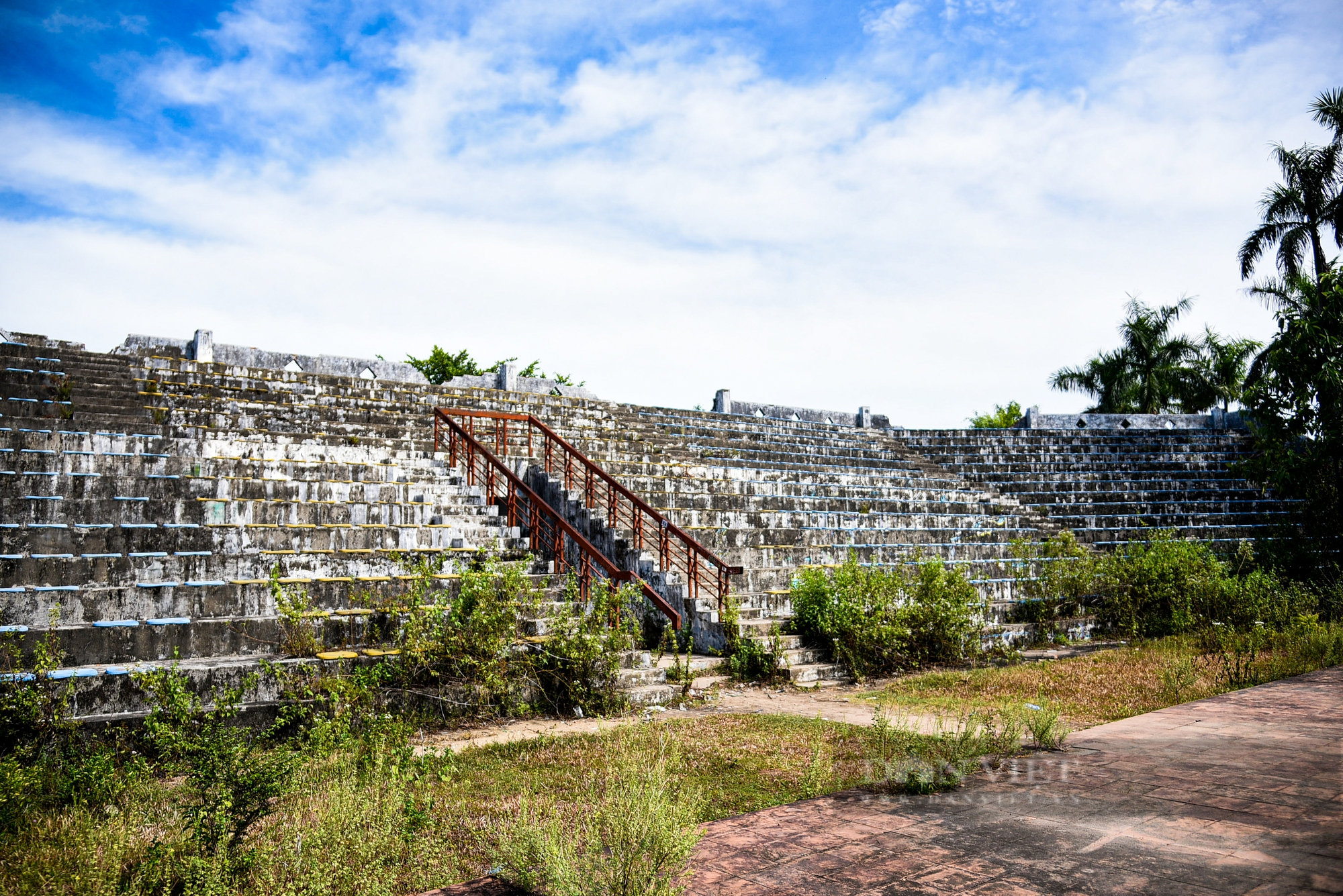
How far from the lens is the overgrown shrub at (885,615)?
917 centimetres

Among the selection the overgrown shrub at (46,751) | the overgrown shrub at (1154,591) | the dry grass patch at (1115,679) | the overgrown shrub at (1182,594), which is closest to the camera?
the overgrown shrub at (46,751)

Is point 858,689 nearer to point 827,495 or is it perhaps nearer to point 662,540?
point 662,540

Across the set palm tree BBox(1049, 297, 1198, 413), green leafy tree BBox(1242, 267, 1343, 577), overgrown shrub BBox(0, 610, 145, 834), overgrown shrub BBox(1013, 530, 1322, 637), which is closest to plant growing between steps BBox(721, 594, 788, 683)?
overgrown shrub BBox(1013, 530, 1322, 637)

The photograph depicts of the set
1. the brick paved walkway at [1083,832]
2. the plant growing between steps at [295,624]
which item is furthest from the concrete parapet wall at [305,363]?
the brick paved walkway at [1083,832]

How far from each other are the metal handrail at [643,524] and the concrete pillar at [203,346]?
17.8ft

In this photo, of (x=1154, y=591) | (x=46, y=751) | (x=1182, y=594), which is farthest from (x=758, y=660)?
(x=1182, y=594)

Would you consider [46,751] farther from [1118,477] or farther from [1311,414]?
[1118,477]

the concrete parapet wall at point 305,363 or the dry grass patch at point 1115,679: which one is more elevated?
the concrete parapet wall at point 305,363

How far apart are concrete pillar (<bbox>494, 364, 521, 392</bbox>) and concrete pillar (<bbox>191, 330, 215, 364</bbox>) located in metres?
5.73

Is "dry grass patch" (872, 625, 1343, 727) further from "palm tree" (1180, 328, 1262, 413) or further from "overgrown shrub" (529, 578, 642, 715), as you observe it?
"palm tree" (1180, 328, 1262, 413)

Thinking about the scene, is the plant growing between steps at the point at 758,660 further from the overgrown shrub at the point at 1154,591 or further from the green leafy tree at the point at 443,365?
the green leafy tree at the point at 443,365

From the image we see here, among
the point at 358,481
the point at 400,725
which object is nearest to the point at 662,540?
the point at 358,481

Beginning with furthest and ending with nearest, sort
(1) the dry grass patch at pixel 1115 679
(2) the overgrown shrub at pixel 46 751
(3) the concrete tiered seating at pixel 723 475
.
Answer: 1. (3) the concrete tiered seating at pixel 723 475
2. (1) the dry grass patch at pixel 1115 679
3. (2) the overgrown shrub at pixel 46 751

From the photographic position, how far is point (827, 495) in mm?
15172
